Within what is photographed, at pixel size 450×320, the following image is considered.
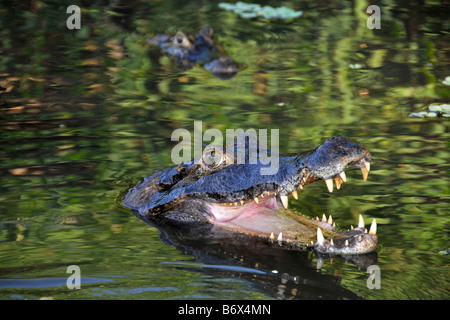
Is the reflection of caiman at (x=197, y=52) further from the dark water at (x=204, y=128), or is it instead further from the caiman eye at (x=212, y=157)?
the caiman eye at (x=212, y=157)

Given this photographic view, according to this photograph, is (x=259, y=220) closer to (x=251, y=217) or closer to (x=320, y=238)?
(x=251, y=217)

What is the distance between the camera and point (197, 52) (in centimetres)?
1094

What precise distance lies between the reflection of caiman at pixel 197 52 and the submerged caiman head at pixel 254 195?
474cm

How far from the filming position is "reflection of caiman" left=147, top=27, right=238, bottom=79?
1020 cm

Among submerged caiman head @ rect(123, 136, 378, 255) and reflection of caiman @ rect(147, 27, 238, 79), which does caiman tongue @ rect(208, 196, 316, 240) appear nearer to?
submerged caiman head @ rect(123, 136, 378, 255)

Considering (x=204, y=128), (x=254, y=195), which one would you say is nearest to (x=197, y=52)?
(x=204, y=128)

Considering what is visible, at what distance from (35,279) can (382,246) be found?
2.41 metres

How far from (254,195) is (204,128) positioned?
9.32 feet

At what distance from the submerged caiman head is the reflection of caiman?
15.6 feet

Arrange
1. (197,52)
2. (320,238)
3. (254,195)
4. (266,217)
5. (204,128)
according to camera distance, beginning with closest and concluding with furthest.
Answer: (320,238)
(254,195)
(266,217)
(204,128)
(197,52)

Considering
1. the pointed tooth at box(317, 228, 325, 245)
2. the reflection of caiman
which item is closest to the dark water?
the pointed tooth at box(317, 228, 325, 245)

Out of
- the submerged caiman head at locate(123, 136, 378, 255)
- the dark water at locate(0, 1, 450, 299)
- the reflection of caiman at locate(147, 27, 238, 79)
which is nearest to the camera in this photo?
the dark water at locate(0, 1, 450, 299)

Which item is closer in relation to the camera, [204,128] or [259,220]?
[259,220]
